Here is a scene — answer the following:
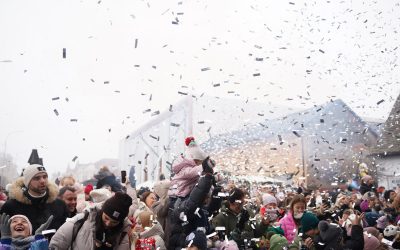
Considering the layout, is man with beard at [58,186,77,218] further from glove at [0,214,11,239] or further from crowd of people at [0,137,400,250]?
glove at [0,214,11,239]

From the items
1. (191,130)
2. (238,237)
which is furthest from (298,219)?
(191,130)

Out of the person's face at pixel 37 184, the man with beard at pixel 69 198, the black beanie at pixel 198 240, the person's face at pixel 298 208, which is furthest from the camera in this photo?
the person's face at pixel 298 208

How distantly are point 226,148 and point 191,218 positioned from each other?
33451 millimetres

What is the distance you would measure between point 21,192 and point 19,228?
3.05ft

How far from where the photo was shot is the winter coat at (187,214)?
16.6 feet

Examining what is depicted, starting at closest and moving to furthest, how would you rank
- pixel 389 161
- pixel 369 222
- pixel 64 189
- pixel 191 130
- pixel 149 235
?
pixel 149 235, pixel 64 189, pixel 369 222, pixel 389 161, pixel 191 130

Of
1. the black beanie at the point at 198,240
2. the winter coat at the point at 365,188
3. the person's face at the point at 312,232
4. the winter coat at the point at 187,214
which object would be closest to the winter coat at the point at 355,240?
the person's face at the point at 312,232

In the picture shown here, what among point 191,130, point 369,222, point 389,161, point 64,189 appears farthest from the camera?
point 191,130

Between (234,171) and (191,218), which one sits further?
(234,171)

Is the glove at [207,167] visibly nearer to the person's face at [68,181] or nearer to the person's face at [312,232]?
the person's face at [312,232]

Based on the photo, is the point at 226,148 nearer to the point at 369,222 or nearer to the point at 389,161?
the point at 389,161

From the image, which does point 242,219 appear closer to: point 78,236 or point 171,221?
point 171,221

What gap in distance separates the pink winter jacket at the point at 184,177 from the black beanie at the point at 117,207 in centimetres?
154

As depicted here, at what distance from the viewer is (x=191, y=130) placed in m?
36.9
